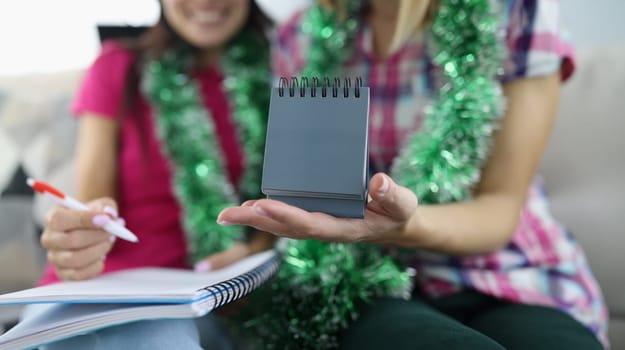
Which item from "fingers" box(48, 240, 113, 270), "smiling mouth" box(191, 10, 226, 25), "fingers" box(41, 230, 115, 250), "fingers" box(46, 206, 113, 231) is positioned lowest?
"fingers" box(48, 240, 113, 270)

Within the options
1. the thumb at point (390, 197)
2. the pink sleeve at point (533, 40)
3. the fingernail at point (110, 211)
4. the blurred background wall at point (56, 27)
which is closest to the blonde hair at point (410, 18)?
the pink sleeve at point (533, 40)

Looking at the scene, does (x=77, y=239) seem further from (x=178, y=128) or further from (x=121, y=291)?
(x=178, y=128)

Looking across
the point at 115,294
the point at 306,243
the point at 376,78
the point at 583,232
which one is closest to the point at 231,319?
the point at 306,243

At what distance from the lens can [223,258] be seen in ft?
2.72

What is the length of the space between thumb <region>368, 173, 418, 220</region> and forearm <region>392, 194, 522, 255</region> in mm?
99

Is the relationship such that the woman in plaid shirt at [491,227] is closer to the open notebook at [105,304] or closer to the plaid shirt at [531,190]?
the plaid shirt at [531,190]

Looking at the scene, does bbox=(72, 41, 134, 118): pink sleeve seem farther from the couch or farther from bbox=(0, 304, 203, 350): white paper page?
bbox=(0, 304, 203, 350): white paper page

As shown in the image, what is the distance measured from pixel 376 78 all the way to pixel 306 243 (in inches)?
11.8

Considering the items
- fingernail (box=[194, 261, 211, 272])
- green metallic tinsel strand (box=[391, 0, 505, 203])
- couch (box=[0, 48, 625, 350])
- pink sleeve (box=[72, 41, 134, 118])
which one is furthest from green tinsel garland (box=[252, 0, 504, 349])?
pink sleeve (box=[72, 41, 134, 118])

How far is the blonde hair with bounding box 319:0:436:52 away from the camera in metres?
0.76

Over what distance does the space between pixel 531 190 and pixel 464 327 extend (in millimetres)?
373

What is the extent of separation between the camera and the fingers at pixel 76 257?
0.62m

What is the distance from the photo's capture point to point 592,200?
97cm

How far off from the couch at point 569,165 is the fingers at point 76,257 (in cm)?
41
